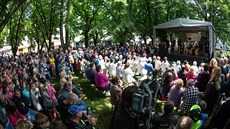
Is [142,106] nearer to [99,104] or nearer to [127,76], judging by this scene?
[99,104]

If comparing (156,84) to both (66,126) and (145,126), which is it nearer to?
(145,126)

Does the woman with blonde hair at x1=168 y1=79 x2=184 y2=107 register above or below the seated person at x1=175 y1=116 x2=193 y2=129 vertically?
below

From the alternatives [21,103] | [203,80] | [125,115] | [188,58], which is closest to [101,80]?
[203,80]

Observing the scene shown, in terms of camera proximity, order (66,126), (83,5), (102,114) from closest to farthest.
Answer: (66,126)
(102,114)
(83,5)

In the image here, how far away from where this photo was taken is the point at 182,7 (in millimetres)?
26031

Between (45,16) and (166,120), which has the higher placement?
(45,16)

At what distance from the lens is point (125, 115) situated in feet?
10.0

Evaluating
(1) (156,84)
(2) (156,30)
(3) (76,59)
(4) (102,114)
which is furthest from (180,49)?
(1) (156,84)

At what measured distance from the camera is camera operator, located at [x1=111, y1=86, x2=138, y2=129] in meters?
3.03

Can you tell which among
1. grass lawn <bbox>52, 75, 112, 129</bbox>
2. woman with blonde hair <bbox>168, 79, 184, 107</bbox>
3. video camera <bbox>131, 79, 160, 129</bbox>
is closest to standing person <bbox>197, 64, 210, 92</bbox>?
woman with blonde hair <bbox>168, 79, 184, 107</bbox>

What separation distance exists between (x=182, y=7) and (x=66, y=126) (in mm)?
24213

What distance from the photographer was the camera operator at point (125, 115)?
303cm

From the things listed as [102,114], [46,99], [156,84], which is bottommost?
[102,114]

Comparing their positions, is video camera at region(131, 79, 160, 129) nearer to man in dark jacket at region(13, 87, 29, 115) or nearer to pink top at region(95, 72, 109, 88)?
man in dark jacket at region(13, 87, 29, 115)
